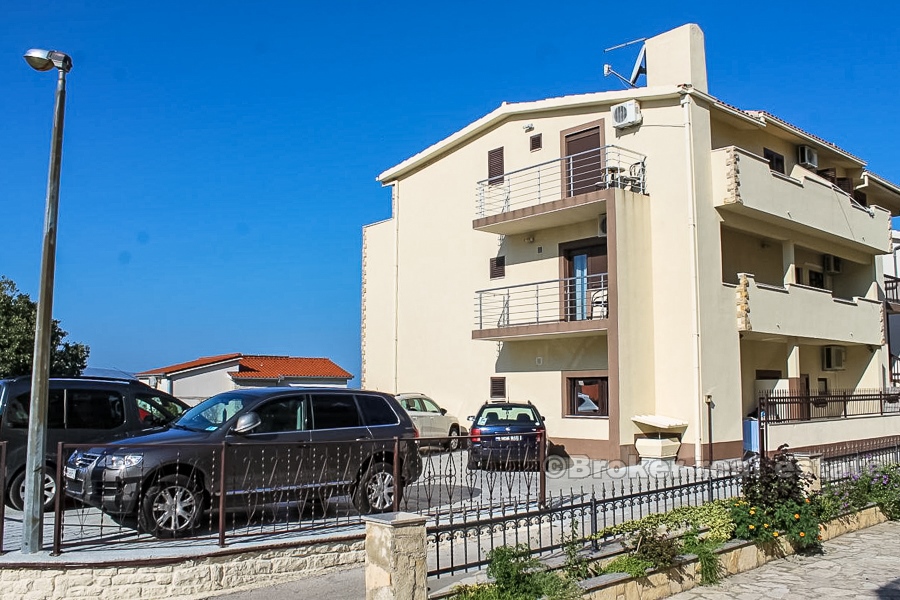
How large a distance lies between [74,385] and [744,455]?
14.7 metres

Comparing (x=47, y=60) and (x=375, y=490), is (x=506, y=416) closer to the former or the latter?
(x=375, y=490)

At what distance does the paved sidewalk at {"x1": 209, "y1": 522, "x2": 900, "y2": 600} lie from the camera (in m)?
7.74

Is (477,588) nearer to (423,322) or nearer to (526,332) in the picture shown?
(526,332)

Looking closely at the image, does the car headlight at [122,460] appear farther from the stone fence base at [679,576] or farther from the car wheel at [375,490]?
the stone fence base at [679,576]

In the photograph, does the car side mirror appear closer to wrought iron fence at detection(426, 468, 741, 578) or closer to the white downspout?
wrought iron fence at detection(426, 468, 741, 578)

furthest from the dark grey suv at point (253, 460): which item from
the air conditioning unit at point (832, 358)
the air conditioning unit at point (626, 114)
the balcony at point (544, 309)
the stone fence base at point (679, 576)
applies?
the air conditioning unit at point (832, 358)

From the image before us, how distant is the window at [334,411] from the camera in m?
10.3

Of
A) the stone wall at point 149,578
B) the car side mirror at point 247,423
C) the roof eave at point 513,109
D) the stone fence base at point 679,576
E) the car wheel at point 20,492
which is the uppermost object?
the roof eave at point 513,109

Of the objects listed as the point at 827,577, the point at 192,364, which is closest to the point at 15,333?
the point at 192,364

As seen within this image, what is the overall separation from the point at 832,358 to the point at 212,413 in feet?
67.7

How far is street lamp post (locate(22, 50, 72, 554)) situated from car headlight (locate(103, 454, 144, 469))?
646 millimetres

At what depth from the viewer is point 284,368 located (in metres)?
34.0

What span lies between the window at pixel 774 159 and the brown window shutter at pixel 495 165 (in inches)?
286

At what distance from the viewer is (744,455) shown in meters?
18.4
